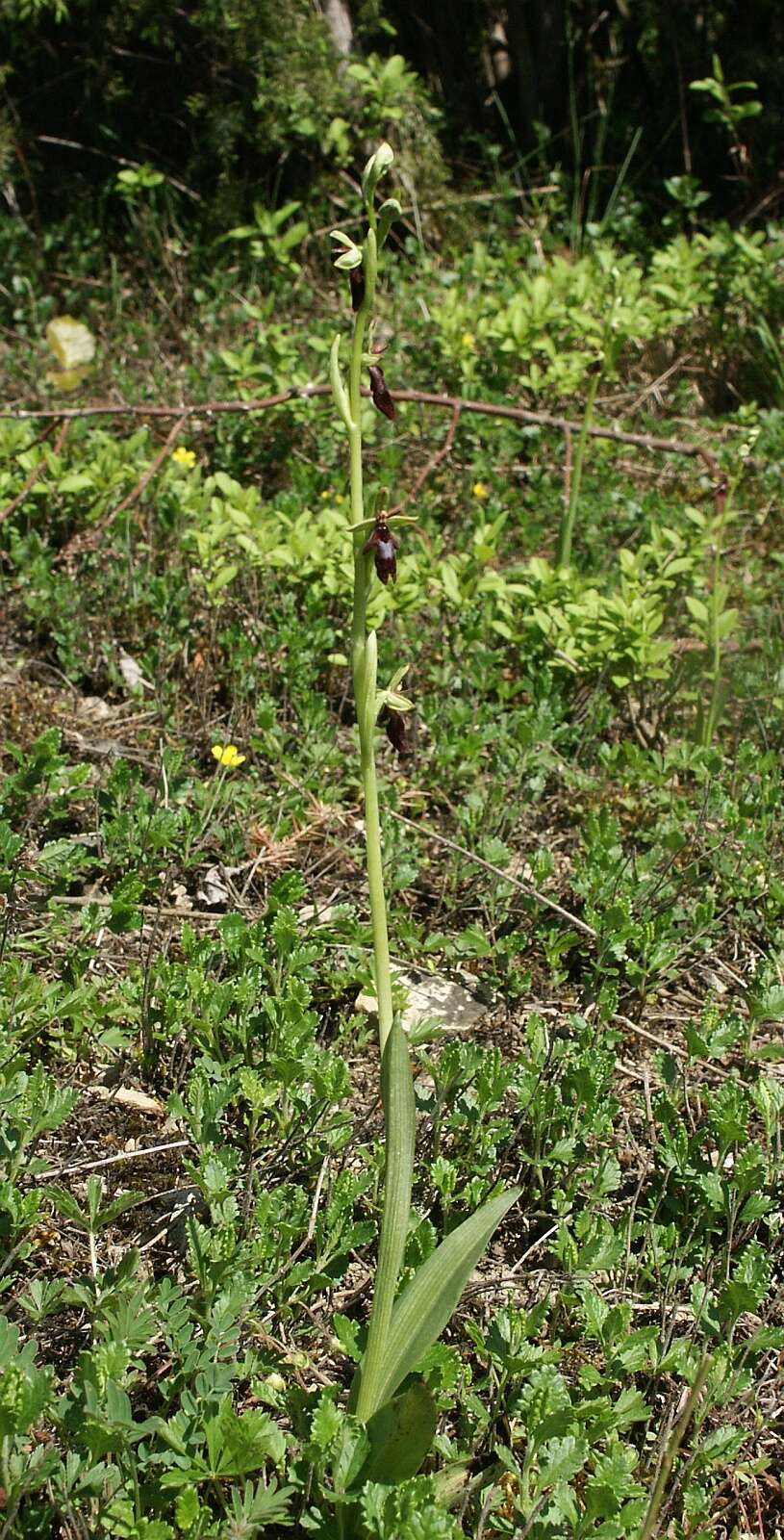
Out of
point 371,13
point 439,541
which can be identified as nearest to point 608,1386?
point 439,541

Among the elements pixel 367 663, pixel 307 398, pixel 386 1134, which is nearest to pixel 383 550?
pixel 367 663

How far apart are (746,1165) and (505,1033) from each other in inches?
22.8

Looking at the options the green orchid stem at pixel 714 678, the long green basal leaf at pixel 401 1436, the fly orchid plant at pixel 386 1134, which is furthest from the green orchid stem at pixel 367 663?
the green orchid stem at pixel 714 678

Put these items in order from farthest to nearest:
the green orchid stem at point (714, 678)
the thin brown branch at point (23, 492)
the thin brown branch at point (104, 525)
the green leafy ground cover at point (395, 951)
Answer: the thin brown branch at point (104, 525)
the thin brown branch at point (23, 492)
the green orchid stem at point (714, 678)
the green leafy ground cover at point (395, 951)

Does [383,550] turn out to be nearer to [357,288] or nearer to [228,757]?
[357,288]

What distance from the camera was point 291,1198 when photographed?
196 cm

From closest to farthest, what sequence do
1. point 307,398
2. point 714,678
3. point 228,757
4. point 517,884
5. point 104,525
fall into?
point 517,884
point 228,757
point 714,678
point 104,525
point 307,398

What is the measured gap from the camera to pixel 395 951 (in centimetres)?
255

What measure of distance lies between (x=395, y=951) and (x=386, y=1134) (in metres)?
1.10

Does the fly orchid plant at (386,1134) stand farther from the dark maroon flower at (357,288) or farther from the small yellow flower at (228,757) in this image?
the small yellow flower at (228,757)

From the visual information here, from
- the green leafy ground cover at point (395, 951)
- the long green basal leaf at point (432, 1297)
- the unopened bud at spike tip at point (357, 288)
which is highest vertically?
the unopened bud at spike tip at point (357, 288)

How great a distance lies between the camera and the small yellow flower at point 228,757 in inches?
110

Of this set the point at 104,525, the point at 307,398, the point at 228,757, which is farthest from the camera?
the point at 307,398

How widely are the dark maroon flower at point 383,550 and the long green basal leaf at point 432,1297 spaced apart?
70 centimetres
